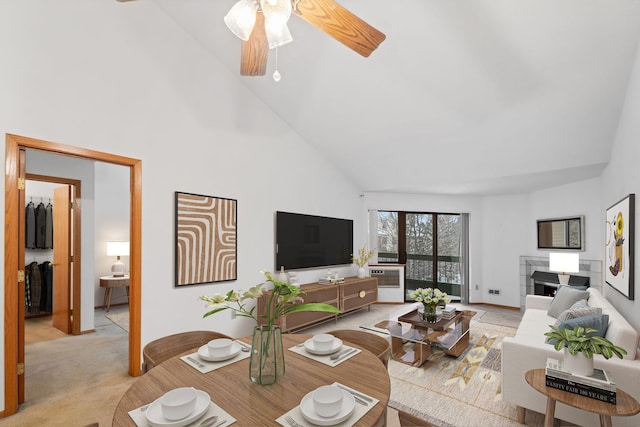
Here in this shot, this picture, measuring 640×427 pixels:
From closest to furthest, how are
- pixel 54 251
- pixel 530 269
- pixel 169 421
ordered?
1. pixel 169 421
2. pixel 54 251
3. pixel 530 269

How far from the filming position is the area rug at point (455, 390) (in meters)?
2.41

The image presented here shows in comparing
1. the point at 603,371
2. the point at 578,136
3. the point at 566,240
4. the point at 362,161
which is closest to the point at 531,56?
the point at 578,136

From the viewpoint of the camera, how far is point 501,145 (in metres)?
3.97

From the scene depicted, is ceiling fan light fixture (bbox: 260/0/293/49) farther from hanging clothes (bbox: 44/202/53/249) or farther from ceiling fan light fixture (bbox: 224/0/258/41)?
hanging clothes (bbox: 44/202/53/249)

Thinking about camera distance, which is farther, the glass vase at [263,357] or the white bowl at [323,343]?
the white bowl at [323,343]

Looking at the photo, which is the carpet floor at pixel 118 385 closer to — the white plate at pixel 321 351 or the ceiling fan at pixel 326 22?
the white plate at pixel 321 351

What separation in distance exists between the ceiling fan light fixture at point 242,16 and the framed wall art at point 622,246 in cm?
305

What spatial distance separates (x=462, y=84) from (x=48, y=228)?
6.11 m

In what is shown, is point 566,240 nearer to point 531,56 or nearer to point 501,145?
point 501,145

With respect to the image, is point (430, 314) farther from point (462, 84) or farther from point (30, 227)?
point (30, 227)

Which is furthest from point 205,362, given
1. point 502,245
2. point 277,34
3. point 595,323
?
point 502,245

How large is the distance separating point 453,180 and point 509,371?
3233mm

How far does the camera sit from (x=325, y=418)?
1099 millimetres

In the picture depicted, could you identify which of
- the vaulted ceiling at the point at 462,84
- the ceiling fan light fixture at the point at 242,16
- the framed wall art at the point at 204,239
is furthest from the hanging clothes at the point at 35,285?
the ceiling fan light fixture at the point at 242,16
